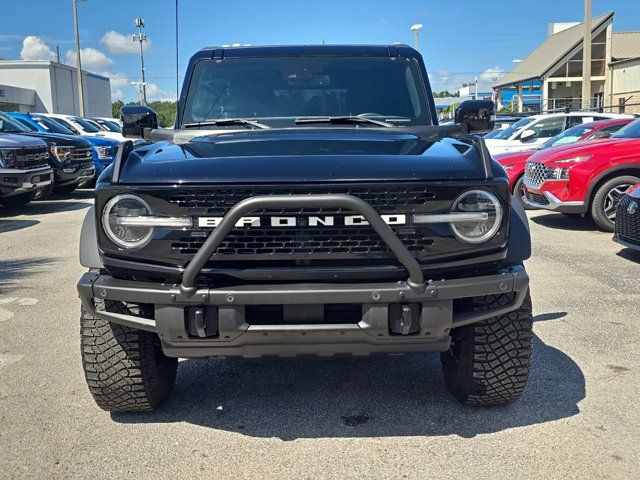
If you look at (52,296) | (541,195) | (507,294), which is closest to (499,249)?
(507,294)

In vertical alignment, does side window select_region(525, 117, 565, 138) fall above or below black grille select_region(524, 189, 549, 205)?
above

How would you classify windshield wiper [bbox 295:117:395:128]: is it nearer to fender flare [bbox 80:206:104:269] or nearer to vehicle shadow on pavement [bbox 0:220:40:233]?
fender flare [bbox 80:206:104:269]

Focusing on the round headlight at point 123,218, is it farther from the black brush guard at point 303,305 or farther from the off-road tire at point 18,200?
the off-road tire at point 18,200

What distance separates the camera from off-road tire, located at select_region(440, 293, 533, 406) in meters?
Result: 3.21

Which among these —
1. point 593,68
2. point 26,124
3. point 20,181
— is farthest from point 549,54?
point 20,181

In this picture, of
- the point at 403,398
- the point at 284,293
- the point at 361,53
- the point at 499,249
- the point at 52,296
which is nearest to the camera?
the point at 284,293

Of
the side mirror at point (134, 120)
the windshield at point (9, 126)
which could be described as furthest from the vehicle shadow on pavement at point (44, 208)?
the side mirror at point (134, 120)

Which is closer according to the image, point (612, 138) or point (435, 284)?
point (435, 284)

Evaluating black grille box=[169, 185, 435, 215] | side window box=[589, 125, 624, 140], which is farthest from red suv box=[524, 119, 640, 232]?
black grille box=[169, 185, 435, 215]

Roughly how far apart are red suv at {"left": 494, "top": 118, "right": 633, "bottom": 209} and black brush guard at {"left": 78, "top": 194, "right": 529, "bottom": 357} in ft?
29.6

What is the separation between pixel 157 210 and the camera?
2854mm

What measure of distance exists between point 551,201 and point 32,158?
8.40 metres

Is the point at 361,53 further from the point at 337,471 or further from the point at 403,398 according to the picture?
the point at 337,471

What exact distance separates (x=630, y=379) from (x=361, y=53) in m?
2.63
